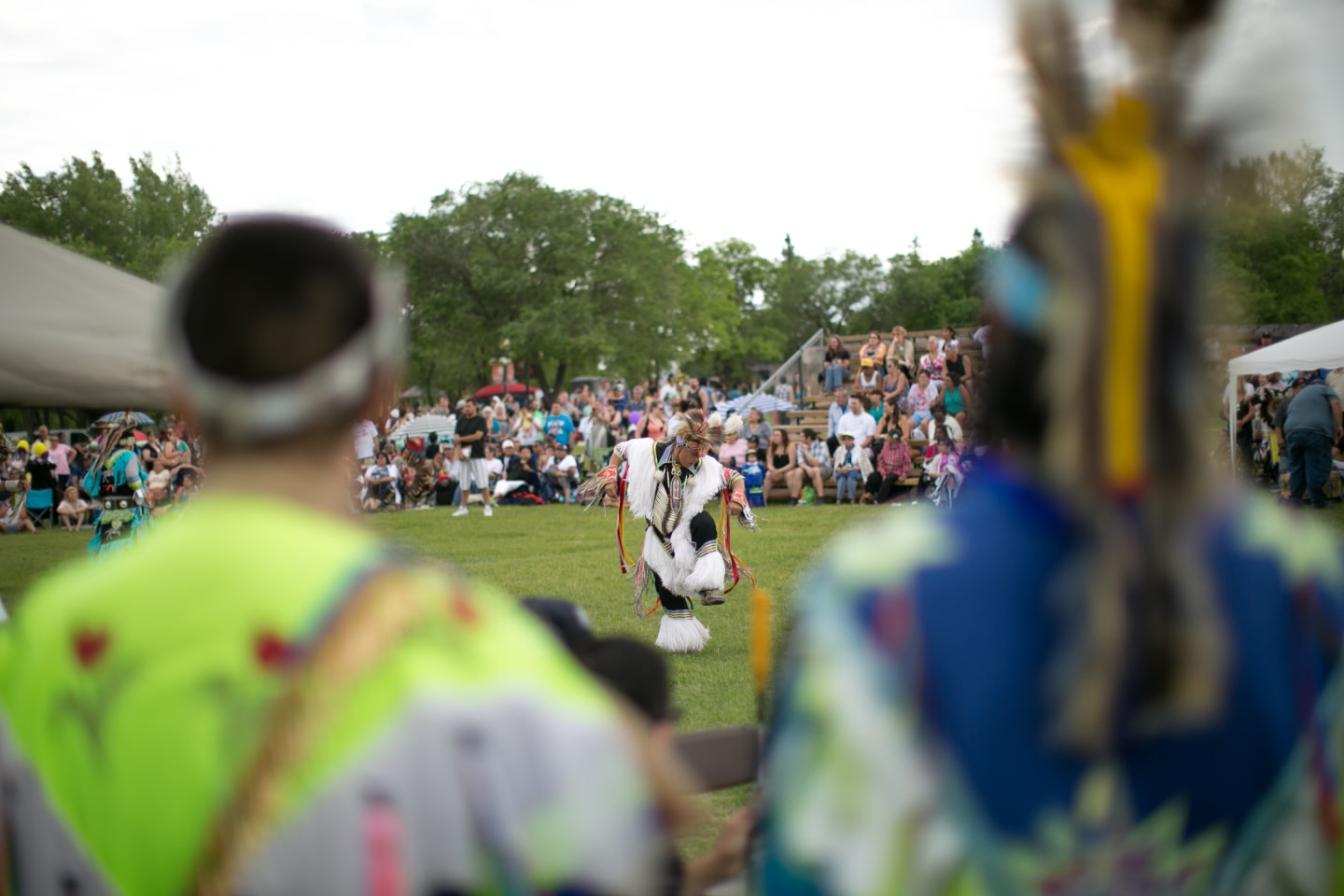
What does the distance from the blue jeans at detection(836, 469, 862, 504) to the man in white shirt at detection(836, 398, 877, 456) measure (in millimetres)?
476

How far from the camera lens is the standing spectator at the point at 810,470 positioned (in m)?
19.7

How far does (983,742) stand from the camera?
3.77ft

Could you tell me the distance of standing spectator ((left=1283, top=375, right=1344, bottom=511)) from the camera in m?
15.0

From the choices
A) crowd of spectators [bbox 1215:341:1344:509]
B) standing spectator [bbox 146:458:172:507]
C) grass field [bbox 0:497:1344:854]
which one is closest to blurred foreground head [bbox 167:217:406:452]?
grass field [bbox 0:497:1344:854]

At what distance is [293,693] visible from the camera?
3.79 feet

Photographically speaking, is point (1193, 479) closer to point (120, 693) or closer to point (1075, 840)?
point (1075, 840)

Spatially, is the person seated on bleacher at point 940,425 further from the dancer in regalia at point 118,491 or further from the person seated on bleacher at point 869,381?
the dancer in regalia at point 118,491

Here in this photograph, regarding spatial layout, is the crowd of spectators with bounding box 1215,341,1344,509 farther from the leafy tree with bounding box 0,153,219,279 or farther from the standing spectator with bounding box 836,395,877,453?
the leafy tree with bounding box 0,153,219,279

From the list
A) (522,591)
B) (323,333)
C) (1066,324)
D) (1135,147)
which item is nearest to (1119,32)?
(1135,147)

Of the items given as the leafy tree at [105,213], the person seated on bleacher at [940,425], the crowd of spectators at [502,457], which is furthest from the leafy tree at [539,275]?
the person seated on bleacher at [940,425]

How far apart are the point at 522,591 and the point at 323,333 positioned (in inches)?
389

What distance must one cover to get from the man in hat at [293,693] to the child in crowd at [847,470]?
1795 cm

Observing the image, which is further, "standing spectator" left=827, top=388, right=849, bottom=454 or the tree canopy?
the tree canopy

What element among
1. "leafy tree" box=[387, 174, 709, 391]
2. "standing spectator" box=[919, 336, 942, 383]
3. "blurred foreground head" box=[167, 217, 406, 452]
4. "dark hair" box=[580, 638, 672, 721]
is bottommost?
"dark hair" box=[580, 638, 672, 721]
